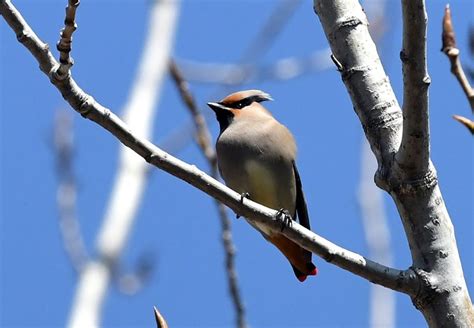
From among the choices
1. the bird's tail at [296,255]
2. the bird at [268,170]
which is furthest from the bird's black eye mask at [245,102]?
the bird's tail at [296,255]

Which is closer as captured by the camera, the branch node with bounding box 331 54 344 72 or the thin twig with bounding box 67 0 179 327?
the branch node with bounding box 331 54 344 72

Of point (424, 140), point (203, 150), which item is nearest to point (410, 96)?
point (424, 140)

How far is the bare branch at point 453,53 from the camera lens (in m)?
2.35

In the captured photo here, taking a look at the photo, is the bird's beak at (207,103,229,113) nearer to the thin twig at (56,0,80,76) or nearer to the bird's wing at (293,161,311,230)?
the bird's wing at (293,161,311,230)

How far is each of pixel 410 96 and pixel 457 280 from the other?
1.81 feet

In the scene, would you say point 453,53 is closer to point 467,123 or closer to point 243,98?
point 467,123

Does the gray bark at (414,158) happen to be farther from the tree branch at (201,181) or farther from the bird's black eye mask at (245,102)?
the bird's black eye mask at (245,102)

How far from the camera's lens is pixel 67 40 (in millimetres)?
2348

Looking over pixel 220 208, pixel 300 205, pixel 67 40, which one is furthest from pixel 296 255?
pixel 67 40

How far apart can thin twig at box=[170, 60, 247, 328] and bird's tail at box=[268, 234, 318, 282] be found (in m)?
0.44

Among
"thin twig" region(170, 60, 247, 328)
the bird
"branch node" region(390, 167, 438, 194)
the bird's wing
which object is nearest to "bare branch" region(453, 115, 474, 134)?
"branch node" region(390, 167, 438, 194)

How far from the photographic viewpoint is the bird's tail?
4.22 metres

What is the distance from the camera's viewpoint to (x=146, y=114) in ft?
20.4

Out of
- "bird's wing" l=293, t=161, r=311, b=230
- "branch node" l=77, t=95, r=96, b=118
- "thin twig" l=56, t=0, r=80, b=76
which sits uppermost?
"bird's wing" l=293, t=161, r=311, b=230
